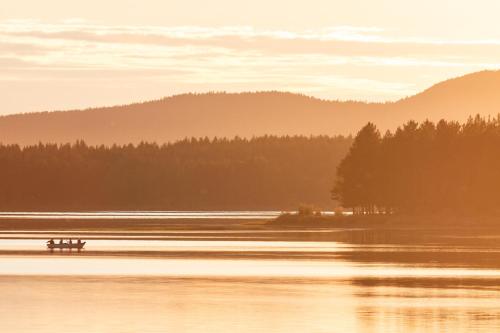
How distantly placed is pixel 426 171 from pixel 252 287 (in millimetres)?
104616

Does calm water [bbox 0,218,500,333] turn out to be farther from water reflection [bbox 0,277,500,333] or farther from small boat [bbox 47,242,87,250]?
small boat [bbox 47,242,87,250]

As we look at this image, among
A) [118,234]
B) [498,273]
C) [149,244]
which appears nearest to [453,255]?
[498,273]

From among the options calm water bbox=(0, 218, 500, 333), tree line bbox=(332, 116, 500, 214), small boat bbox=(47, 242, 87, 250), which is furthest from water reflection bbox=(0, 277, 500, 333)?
tree line bbox=(332, 116, 500, 214)

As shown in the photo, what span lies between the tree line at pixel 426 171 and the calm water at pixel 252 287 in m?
53.3

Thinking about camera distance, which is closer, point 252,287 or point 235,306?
point 235,306

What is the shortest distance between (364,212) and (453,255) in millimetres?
85569

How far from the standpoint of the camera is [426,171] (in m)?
169

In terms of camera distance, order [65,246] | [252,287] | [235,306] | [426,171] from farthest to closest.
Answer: [426,171] < [65,246] < [252,287] < [235,306]

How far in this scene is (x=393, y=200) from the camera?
166375 millimetres

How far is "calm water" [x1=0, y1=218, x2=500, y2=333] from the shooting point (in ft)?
167

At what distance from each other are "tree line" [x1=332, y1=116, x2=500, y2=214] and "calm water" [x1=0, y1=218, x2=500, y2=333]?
175 feet

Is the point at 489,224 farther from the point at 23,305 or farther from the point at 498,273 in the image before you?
the point at 23,305

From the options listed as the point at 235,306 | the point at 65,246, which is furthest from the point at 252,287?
the point at 65,246

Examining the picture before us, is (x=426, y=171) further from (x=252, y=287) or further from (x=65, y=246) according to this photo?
(x=252, y=287)
